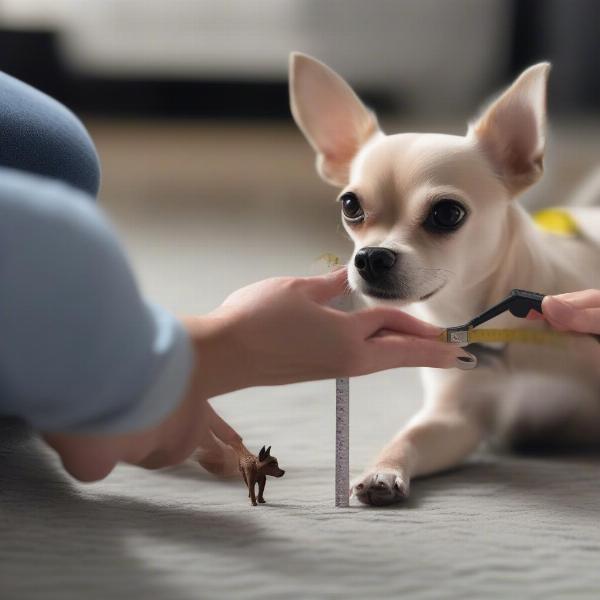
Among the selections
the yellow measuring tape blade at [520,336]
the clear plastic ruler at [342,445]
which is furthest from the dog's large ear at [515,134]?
the clear plastic ruler at [342,445]

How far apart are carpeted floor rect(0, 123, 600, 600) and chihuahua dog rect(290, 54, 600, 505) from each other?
7 centimetres

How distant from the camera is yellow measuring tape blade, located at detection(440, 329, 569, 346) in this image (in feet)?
3.67

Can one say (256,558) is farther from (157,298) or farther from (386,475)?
(157,298)

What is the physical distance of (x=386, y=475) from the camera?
1.11 metres

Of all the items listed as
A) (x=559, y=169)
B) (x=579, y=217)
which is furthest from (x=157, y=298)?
(x=559, y=169)

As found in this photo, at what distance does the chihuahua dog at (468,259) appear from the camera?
1.21 metres

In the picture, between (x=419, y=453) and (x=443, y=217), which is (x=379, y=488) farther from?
(x=443, y=217)

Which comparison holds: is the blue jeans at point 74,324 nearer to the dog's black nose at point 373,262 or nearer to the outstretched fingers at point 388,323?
the outstretched fingers at point 388,323

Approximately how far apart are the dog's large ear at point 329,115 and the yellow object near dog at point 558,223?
32 centimetres

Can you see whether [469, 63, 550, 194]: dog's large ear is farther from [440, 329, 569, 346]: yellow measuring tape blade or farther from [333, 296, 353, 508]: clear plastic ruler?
[333, 296, 353, 508]: clear plastic ruler

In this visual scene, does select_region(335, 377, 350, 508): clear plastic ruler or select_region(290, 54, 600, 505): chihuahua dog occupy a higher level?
select_region(290, 54, 600, 505): chihuahua dog

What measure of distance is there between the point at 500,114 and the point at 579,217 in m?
0.41

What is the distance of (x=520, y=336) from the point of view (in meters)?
1.20

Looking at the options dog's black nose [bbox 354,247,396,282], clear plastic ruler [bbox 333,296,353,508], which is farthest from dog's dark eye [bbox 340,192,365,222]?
clear plastic ruler [bbox 333,296,353,508]
